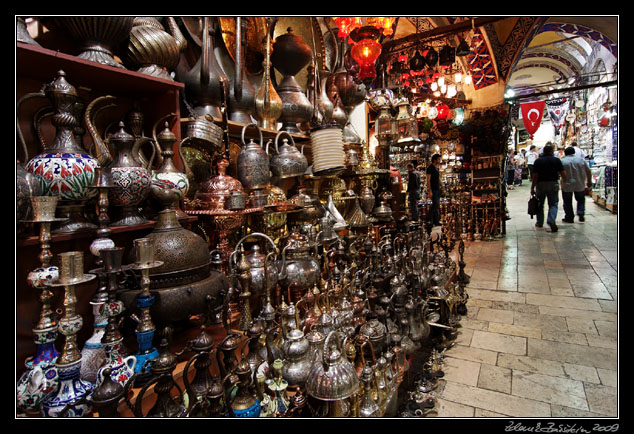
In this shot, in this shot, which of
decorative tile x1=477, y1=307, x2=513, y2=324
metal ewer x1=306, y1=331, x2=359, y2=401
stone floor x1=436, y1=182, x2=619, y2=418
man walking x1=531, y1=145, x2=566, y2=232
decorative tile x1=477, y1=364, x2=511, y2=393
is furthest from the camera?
man walking x1=531, y1=145, x2=566, y2=232

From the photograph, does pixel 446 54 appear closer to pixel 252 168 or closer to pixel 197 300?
pixel 252 168

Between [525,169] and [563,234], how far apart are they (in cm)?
1639

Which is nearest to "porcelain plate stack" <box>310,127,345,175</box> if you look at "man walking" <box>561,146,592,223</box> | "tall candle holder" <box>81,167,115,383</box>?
"tall candle holder" <box>81,167,115,383</box>

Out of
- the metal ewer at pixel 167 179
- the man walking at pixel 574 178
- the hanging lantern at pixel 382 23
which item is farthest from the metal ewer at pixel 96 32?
the man walking at pixel 574 178

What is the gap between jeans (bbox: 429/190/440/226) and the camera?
6.71 m

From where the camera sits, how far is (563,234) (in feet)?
19.1

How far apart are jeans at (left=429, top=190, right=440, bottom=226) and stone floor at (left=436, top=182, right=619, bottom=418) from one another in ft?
7.11

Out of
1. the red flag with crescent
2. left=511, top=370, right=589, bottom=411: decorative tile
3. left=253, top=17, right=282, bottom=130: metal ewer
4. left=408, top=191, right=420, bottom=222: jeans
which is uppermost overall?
the red flag with crescent

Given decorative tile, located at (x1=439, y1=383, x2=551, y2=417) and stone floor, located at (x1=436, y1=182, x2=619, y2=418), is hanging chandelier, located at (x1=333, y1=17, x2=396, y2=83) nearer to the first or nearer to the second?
stone floor, located at (x1=436, y1=182, x2=619, y2=418)

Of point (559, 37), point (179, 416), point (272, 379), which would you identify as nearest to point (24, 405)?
point (179, 416)

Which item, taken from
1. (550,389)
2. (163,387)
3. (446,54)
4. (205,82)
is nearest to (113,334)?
(163,387)

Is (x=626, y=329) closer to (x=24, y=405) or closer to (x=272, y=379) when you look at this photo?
(x=272, y=379)

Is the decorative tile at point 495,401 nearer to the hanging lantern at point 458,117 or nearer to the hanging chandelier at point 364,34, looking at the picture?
the hanging chandelier at point 364,34

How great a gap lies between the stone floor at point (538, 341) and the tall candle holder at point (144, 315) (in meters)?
1.52
